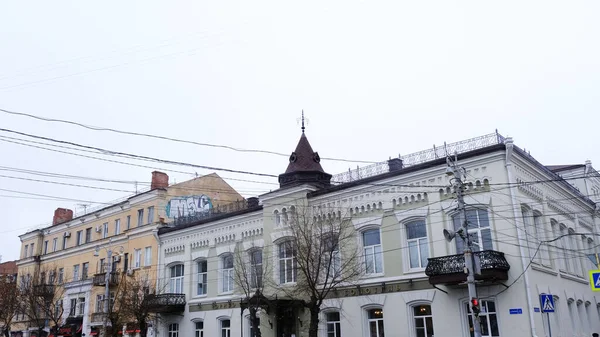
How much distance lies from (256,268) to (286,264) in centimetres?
208

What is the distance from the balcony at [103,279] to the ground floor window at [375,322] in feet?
77.3

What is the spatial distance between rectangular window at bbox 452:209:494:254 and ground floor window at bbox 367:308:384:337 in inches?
203

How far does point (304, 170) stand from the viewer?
31.5 m

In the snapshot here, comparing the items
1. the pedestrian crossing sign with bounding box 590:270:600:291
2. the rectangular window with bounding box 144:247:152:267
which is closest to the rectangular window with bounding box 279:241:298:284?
the rectangular window with bounding box 144:247:152:267

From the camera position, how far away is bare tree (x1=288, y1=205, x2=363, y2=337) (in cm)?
2548

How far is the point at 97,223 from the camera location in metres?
47.3

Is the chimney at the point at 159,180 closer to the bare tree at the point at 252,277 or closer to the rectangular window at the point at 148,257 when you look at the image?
the rectangular window at the point at 148,257

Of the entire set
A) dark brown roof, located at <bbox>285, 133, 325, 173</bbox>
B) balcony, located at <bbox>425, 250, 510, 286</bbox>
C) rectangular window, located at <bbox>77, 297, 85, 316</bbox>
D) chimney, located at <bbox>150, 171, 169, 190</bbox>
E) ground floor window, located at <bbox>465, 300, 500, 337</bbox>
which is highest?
chimney, located at <bbox>150, 171, 169, 190</bbox>

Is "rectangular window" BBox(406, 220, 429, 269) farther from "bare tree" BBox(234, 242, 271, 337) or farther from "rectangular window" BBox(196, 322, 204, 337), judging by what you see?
"rectangular window" BBox(196, 322, 204, 337)

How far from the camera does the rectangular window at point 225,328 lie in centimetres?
3355

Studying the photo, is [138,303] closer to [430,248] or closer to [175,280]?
[175,280]

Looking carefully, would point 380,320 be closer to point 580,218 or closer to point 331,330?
point 331,330

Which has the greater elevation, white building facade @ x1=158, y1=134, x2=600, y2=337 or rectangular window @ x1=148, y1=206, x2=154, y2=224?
rectangular window @ x1=148, y1=206, x2=154, y2=224

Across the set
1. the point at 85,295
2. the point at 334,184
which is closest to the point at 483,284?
the point at 334,184
